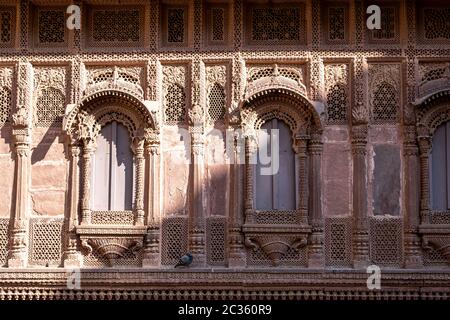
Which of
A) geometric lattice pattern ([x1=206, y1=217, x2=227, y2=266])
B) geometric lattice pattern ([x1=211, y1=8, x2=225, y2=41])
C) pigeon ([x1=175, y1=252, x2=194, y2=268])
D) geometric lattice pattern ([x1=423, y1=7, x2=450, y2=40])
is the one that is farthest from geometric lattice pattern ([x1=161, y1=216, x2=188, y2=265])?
geometric lattice pattern ([x1=423, y1=7, x2=450, y2=40])

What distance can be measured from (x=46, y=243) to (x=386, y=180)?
4.61 meters

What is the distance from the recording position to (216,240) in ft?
41.9

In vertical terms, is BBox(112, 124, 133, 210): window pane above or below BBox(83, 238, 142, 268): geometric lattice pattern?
above

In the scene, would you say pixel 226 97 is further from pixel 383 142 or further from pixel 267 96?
pixel 383 142

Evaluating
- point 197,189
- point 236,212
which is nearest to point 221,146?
point 197,189

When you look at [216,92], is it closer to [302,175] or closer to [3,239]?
[302,175]

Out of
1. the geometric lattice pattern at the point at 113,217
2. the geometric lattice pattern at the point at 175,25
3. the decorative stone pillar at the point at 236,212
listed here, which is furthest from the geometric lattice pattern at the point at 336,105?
the geometric lattice pattern at the point at 113,217

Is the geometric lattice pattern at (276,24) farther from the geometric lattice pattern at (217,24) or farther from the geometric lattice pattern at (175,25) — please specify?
the geometric lattice pattern at (175,25)

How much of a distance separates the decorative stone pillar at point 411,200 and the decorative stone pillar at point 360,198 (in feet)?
1.75

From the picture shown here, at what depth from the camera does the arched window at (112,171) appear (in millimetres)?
12867

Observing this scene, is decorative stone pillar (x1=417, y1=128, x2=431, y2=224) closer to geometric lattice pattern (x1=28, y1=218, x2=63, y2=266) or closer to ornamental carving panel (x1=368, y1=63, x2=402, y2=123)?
ornamental carving panel (x1=368, y1=63, x2=402, y2=123)

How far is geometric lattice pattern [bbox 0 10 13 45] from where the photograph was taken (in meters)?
13.3

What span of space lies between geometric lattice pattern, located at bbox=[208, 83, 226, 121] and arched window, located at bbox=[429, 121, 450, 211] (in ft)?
9.39
